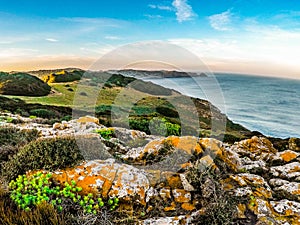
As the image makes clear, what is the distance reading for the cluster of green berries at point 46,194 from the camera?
3.82m

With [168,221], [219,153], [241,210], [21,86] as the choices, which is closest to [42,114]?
[219,153]

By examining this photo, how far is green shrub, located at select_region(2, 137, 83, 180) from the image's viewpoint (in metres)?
4.64

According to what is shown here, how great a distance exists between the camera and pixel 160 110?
124 feet

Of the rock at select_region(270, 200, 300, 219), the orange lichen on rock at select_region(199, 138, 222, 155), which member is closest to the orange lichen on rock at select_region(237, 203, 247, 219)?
the rock at select_region(270, 200, 300, 219)

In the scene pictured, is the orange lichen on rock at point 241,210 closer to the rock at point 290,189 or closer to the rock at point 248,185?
the rock at point 248,185

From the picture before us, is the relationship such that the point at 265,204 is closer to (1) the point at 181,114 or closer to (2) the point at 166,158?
(2) the point at 166,158

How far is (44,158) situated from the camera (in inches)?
187

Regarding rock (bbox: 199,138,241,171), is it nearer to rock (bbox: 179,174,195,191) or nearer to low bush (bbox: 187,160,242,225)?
low bush (bbox: 187,160,242,225)

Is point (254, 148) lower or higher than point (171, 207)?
lower

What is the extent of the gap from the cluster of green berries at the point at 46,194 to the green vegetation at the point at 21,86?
133 ft

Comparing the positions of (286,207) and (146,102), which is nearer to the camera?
(286,207)

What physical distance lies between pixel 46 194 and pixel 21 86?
44915 millimetres

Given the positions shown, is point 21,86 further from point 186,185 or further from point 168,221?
point 168,221

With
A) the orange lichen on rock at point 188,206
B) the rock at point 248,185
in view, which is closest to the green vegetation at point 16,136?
the orange lichen on rock at point 188,206
